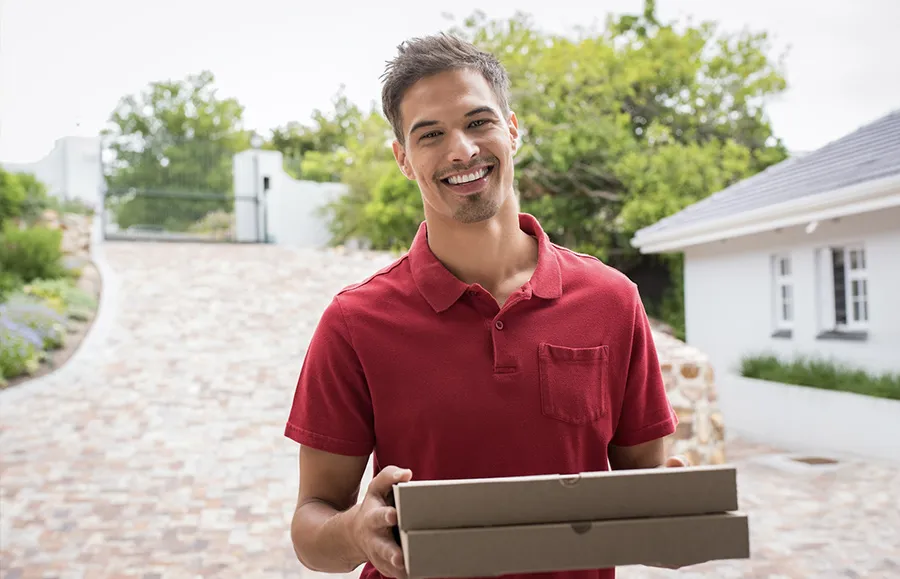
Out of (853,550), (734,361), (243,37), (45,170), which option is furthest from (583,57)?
(853,550)

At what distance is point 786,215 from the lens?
498 centimetres

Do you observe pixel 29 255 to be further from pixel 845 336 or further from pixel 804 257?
pixel 845 336

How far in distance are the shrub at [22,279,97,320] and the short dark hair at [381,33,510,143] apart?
6.20m

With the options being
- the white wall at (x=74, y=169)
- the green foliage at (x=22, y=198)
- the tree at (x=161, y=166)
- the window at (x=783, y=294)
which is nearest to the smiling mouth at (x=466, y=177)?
the window at (x=783, y=294)

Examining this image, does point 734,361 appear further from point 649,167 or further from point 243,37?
point 243,37

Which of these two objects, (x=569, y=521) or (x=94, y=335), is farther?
(x=94, y=335)

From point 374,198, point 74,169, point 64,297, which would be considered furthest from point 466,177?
point 74,169

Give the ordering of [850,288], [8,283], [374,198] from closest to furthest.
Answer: [850,288] < [8,283] < [374,198]

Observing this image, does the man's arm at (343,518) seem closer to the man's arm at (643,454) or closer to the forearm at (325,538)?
the forearm at (325,538)

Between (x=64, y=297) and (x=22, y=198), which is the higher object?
(x=22, y=198)

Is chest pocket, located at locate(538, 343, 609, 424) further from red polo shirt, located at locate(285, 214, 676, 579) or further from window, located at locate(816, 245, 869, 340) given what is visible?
window, located at locate(816, 245, 869, 340)

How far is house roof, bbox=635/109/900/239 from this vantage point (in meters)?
4.58

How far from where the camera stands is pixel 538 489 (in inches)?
24.8

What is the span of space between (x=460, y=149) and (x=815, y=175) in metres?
4.87
